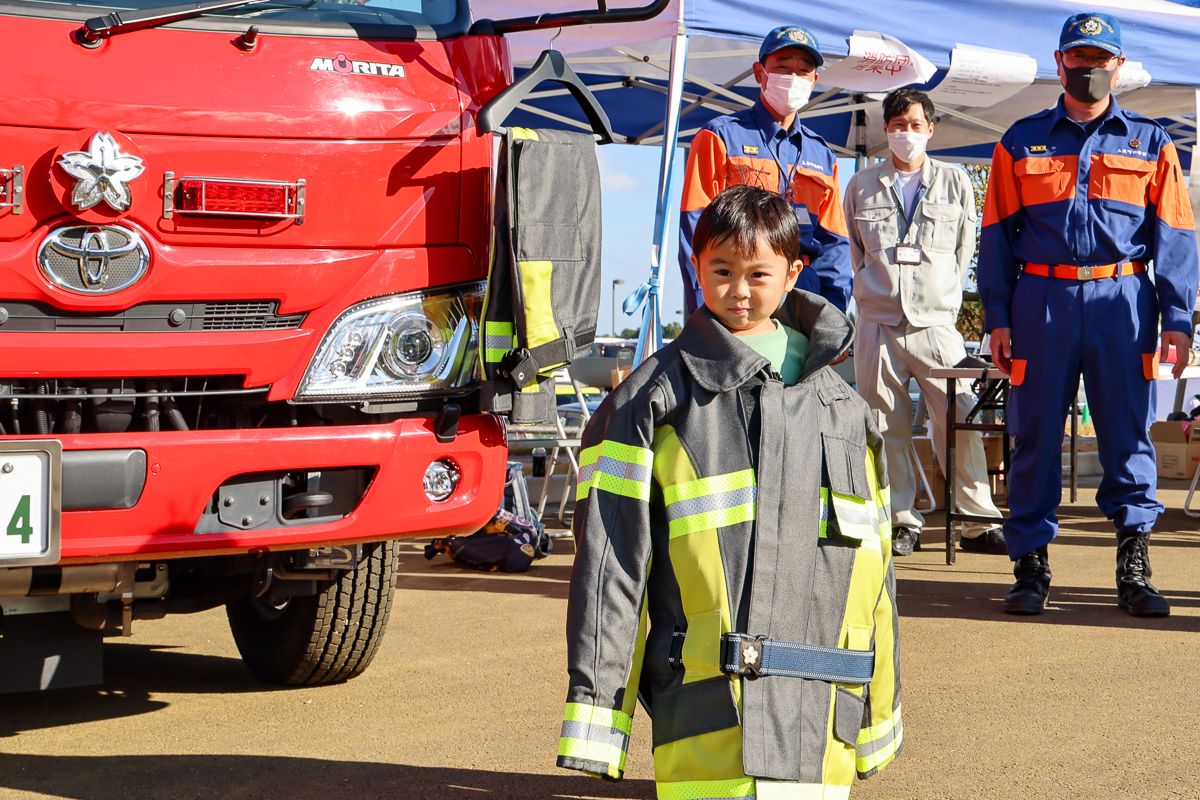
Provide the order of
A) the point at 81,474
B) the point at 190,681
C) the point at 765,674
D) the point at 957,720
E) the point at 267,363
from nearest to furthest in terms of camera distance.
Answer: the point at 765,674, the point at 81,474, the point at 267,363, the point at 957,720, the point at 190,681

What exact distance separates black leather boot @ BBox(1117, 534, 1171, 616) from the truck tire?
271cm

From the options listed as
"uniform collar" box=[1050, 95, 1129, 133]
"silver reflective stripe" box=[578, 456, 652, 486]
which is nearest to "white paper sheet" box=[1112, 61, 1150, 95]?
"uniform collar" box=[1050, 95, 1129, 133]

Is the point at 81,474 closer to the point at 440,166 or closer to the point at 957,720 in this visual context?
the point at 440,166

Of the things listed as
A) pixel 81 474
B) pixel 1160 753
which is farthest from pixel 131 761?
pixel 1160 753

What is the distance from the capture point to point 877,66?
7.67m

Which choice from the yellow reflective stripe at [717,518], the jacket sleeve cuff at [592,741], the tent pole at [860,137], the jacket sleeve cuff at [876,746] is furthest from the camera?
the tent pole at [860,137]

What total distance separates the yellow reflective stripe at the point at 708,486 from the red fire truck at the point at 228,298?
1060 millimetres

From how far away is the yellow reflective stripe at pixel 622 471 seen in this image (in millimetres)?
2338

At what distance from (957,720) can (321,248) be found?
2.02m

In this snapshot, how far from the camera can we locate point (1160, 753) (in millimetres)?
3279

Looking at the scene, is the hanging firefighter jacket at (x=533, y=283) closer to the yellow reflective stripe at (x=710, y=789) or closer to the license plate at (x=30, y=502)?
the license plate at (x=30, y=502)

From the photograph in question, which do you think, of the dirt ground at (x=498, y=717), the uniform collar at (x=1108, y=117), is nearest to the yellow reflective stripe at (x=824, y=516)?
the dirt ground at (x=498, y=717)

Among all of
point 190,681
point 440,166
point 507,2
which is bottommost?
point 190,681

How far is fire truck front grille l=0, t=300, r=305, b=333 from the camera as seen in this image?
298 centimetres
